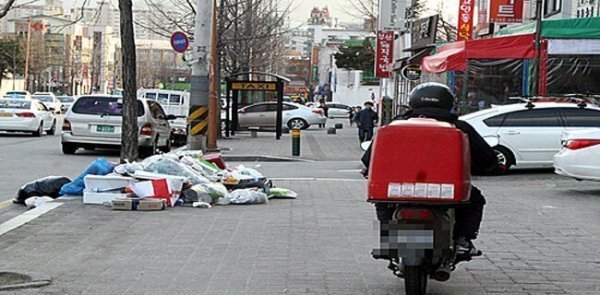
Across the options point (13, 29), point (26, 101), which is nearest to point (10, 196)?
point (26, 101)

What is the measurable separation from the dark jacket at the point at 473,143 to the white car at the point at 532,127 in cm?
1122

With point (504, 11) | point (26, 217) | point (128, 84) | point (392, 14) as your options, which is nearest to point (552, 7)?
point (504, 11)

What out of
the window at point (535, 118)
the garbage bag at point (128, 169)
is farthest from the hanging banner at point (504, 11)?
the garbage bag at point (128, 169)

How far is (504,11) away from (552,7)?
733cm

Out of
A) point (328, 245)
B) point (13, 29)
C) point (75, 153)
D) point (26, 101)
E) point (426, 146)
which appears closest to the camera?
point (426, 146)

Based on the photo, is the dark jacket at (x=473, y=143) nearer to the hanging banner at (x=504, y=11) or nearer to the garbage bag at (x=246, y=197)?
the garbage bag at (x=246, y=197)

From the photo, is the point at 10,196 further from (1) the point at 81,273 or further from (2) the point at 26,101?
(2) the point at 26,101

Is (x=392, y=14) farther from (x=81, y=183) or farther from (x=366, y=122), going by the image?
(x=81, y=183)

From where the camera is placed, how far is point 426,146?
6.70 meters

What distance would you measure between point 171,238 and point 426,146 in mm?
4099

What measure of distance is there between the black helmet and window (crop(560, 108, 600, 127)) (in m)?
11.8

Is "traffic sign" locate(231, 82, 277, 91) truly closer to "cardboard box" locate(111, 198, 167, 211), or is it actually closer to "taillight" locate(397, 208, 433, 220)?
"cardboard box" locate(111, 198, 167, 211)

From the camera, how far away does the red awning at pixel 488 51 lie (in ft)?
73.7

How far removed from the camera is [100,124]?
912 inches
